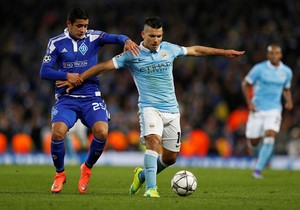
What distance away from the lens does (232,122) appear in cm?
2223

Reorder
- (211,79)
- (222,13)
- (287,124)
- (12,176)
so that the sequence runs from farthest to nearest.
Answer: (222,13) → (211,79) → (287,124) → (12,176)

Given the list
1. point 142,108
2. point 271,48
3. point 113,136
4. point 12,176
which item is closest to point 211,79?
point 113,136

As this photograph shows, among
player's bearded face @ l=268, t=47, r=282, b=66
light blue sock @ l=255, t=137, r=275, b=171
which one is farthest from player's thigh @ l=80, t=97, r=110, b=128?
player's bearded face @ l=268, t=47, r=282, b=66

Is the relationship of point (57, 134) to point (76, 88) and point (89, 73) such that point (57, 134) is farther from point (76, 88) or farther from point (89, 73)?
point (89, 73)

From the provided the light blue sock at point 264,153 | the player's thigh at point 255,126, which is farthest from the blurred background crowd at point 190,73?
the light blue sock at point 264,153

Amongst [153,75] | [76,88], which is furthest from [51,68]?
[153,75]

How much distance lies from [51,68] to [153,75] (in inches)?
55.4

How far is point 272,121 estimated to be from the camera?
50.7 ft

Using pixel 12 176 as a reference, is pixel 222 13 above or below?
above

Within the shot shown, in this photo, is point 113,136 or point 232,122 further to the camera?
point 113,136

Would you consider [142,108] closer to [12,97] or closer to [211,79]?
[211,79]

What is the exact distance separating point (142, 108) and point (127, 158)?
41.6 feet

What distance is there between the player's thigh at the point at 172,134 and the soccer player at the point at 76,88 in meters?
0.83

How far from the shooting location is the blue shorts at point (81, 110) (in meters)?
10.5
